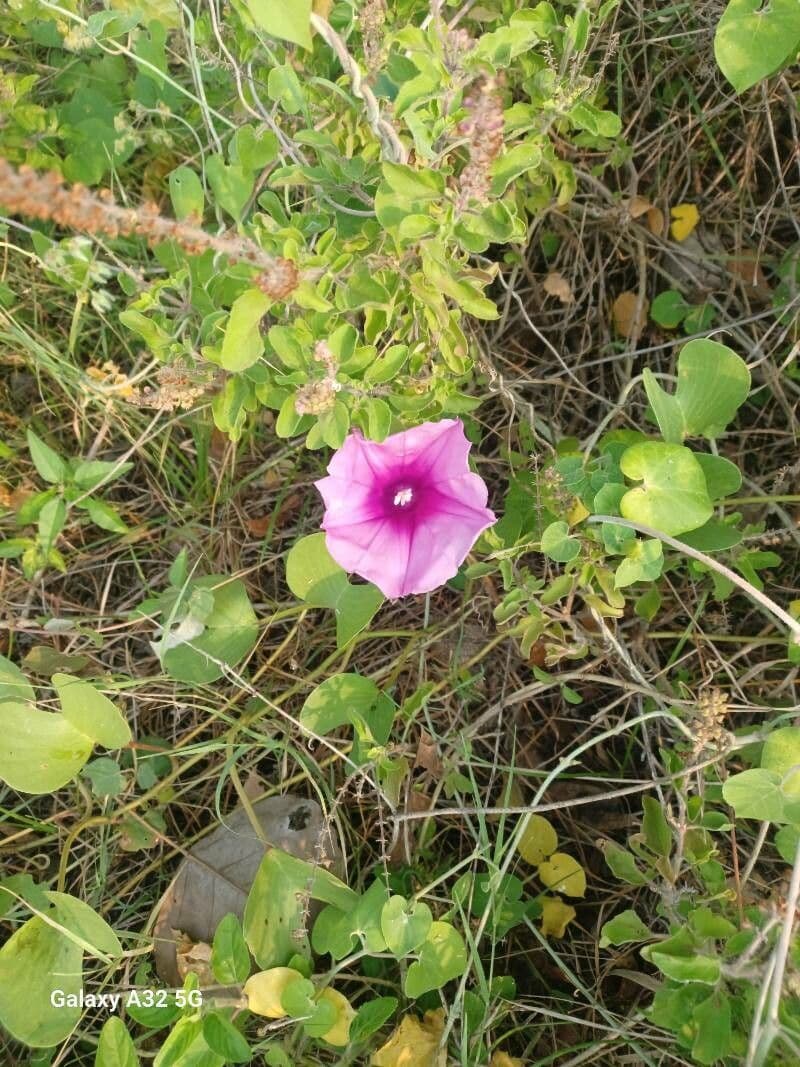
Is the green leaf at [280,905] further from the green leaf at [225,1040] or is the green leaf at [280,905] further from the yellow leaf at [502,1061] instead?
the yellow leaf at [502,1061]

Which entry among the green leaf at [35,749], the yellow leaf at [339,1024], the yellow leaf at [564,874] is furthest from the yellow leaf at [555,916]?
the green leaf at [35,749]

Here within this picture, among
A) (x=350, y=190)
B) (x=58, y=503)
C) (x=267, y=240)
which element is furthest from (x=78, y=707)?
(x=350, y=190)

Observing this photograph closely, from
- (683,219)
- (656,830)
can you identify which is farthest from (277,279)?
(683,219)

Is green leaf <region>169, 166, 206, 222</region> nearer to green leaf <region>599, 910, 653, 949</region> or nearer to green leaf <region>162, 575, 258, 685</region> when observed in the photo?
green leaf <region>162, 575, 258, 685</region>

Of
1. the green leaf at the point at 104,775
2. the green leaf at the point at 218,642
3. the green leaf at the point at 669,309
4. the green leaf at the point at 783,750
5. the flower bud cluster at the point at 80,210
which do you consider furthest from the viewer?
the green leaf at the point at 669,309

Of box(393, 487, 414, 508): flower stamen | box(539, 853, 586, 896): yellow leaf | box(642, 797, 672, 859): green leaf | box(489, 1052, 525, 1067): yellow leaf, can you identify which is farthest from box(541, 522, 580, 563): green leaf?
box(489, 1052, 525, 1067): yellow leaf

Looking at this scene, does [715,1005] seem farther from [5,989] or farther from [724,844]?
[5,989]

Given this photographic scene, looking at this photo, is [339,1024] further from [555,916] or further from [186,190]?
[186,190]

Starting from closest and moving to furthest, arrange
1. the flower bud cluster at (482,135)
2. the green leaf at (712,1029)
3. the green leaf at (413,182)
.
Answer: the flower bud cluster at (482,135) < the green leaf at (413,182) < the green leaf at (712,1029)
